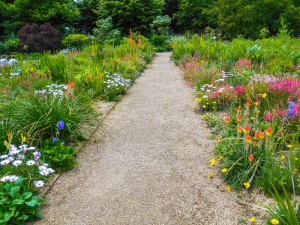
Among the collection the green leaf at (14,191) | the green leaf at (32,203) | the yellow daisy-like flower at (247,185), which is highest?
the green leaf at (14,191)

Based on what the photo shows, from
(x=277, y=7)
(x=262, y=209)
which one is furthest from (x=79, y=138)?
(x=277, y=7)

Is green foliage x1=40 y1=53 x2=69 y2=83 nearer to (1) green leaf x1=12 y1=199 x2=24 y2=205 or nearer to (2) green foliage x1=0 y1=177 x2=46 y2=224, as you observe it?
(2) green foliage x1=0 y1=177 x2=46 y2=224

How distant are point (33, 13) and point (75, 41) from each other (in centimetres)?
425

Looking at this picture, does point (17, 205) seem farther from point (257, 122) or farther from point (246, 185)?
point (257, 122)

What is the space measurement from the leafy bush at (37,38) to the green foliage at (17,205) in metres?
12.0

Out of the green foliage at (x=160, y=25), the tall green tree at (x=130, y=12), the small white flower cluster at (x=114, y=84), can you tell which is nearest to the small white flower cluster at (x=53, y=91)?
the small white flower cluster at (x=114, y=84)

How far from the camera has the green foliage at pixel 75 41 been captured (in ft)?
46.0

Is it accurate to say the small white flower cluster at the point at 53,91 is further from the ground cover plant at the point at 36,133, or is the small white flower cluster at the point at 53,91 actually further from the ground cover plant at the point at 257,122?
the ground cover plant at the point at 257,122

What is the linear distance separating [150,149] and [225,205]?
47.3 inches

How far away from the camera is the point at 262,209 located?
2.11 metres

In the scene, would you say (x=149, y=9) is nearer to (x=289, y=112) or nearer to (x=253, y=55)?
(x=253, y=55)

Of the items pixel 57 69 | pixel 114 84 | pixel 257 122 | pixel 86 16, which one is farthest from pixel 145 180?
pixel 86 16

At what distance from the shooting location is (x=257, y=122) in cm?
299

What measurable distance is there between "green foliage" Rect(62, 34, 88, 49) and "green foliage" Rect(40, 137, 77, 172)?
12.0 meters
